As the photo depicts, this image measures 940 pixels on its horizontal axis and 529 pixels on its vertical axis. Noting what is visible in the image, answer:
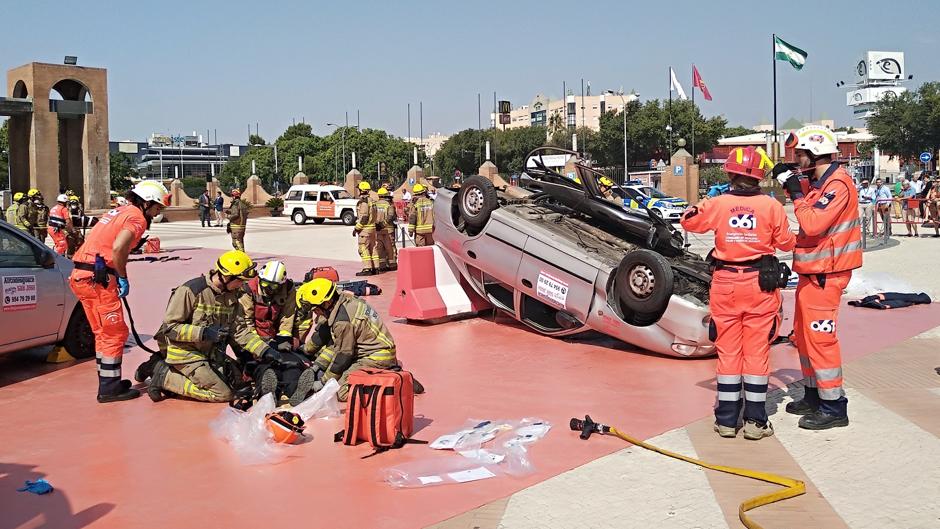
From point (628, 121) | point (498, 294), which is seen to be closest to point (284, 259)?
point (498, 294)

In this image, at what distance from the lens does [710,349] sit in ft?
27.1

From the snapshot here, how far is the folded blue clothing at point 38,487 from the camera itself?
201 inches

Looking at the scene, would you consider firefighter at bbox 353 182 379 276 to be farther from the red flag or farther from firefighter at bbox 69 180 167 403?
the red flag

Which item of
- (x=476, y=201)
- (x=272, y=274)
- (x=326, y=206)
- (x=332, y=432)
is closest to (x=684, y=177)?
(x=326, y=206)

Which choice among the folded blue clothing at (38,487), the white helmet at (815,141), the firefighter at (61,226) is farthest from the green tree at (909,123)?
the folded blue clothing at (38,487)

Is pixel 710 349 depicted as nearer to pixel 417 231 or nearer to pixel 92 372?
pixel 92 372

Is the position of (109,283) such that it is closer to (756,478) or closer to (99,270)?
(99,270)

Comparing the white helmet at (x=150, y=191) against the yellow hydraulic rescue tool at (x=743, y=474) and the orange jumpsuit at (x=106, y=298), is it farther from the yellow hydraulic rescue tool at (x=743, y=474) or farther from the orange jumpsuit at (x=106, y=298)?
the yellow hydraulic rescue tool at (x=743, y=474)

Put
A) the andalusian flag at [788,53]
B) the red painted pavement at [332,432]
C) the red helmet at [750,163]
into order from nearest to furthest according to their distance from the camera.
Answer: the red painted pavement at [332,432]
the red helmet at [750,163]
the andalusian flag at [788,53]

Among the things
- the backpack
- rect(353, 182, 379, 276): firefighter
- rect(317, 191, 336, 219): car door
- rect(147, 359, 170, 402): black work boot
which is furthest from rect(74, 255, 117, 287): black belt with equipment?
rect(317, 191, 336, 219): car door

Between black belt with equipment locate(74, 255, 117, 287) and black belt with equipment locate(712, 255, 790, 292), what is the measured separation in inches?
191

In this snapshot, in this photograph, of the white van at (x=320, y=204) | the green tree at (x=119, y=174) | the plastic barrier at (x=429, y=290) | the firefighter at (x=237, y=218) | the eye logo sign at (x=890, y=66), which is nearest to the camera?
the plastic barrier at (x=429, y=290)

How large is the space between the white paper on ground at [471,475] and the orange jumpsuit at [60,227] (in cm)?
1426

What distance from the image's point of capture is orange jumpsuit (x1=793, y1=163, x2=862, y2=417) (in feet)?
19.7
